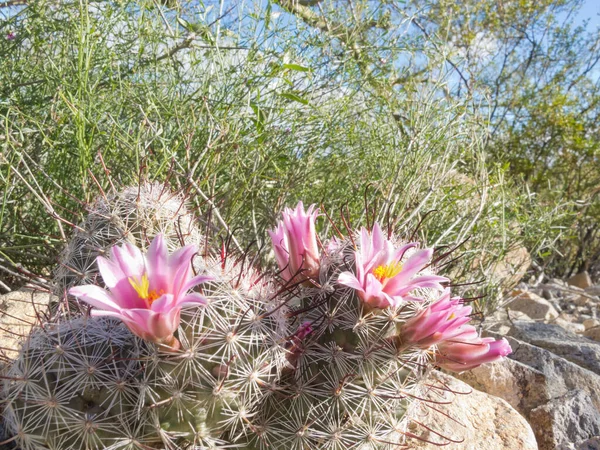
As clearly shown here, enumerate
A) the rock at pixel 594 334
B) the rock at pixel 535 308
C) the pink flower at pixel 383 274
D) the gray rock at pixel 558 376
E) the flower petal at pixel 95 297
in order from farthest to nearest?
1. the rock at pixel 535 308
2. the rock at pixel 594 334
3. the gray rock at pixel 558 376
4. the pink flower at pixel 383 274
5. the flower petal at pixel 95 297

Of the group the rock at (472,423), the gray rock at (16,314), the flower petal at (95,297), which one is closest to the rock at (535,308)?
the rock at (472,423)

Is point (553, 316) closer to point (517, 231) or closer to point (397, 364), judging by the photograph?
point (517, 231)

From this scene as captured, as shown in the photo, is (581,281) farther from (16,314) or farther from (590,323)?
(16,314)

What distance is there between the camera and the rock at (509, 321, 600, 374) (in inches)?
110

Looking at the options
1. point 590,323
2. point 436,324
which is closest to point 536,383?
point 436,324

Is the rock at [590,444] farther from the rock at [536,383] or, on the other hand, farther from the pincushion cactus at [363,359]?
the pincushion cactus at [363,359]

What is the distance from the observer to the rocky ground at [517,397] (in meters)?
1.74

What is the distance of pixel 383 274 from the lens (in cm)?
123

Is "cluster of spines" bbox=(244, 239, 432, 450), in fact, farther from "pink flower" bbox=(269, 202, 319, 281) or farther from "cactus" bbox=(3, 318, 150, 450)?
"cactus" bbox=(3, 318, 150, 450)

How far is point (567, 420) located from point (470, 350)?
3.54 feet

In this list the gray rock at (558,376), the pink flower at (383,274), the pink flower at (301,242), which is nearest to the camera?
the pink flower at (383,274)

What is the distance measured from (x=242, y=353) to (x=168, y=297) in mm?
246

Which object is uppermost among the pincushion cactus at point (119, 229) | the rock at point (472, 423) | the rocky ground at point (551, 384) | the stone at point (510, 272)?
the pincushion cactus at point (119, 229)

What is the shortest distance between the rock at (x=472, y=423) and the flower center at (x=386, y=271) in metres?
0.57
